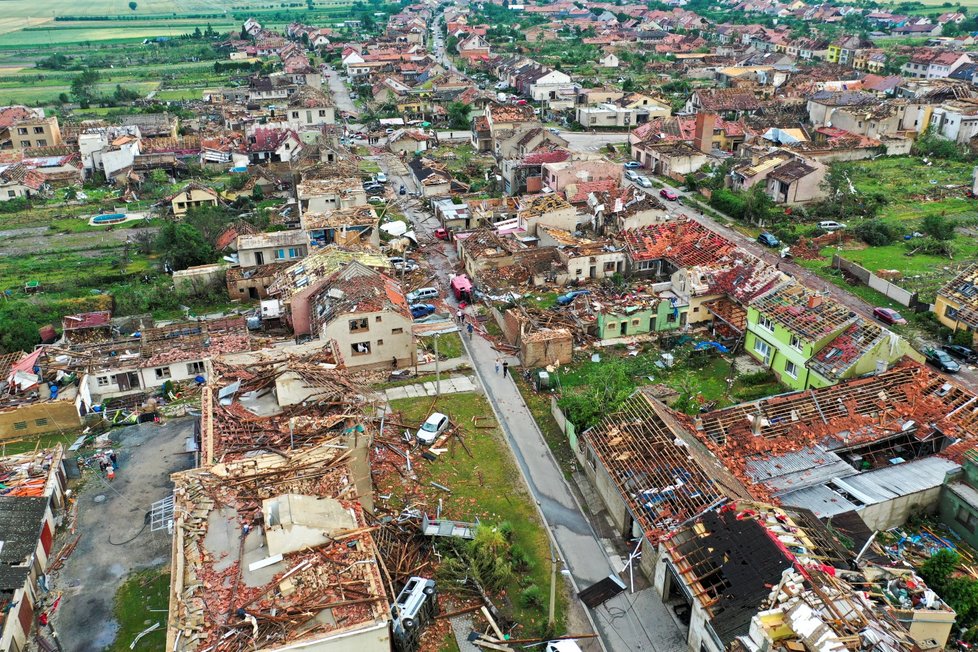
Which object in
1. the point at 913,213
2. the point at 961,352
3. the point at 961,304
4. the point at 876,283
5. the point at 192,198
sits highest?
the point at 961,304

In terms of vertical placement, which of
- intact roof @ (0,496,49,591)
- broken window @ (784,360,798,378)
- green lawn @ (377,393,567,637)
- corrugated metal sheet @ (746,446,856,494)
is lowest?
green lawn @ (377,393,567,637)

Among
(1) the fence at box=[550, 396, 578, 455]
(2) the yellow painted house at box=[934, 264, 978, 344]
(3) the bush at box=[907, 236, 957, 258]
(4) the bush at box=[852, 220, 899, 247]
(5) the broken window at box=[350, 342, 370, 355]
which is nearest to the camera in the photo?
(1) the fence at box=[550, 396, 578, 455]

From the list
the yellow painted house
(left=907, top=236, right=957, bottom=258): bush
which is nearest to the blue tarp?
the yellow painted house

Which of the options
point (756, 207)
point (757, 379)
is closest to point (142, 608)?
point (757, 379)

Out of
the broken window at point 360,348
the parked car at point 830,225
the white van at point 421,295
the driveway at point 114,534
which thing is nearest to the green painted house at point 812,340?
the white van at point 421,295

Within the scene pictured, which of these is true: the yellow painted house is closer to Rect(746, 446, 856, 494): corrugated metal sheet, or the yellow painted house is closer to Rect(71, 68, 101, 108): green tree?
Rect(746, 446, 856, 494): corrugated metal sheet

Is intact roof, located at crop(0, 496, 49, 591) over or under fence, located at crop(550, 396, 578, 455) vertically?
over

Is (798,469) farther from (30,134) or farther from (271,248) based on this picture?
(30,134)
